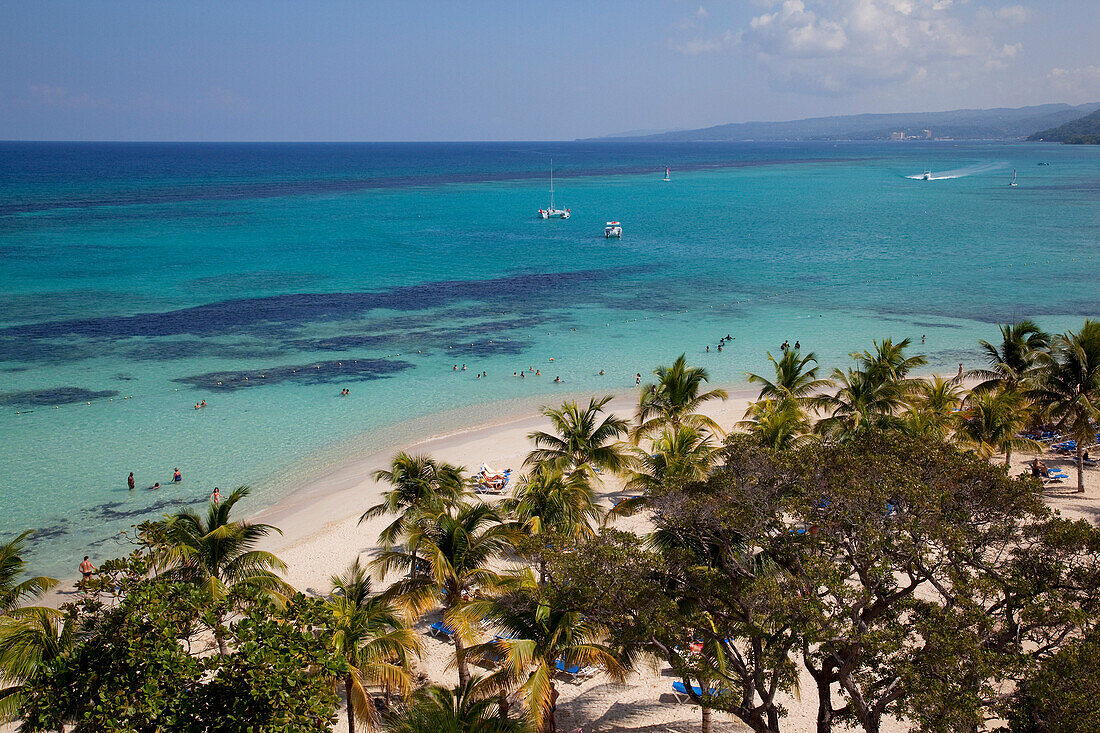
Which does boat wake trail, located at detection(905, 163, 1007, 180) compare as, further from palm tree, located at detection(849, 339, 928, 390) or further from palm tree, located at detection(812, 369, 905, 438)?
palm tree, located at detection(812, 369, 905, 438)

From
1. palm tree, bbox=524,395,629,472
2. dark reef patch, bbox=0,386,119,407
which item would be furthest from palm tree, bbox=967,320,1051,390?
dark reef patch, bbox=0,386,119,407

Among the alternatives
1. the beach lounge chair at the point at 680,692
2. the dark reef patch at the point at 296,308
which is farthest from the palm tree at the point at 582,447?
the dark reef patch at the point at 296,308

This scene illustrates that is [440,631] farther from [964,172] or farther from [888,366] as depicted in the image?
[964,172]

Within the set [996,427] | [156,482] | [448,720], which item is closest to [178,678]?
[448,720]

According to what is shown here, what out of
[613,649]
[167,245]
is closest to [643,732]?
[613,649]

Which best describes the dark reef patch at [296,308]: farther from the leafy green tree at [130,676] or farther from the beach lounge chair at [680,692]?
the leafy green tree at [130,676]

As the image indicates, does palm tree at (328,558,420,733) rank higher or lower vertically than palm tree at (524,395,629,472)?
lower
